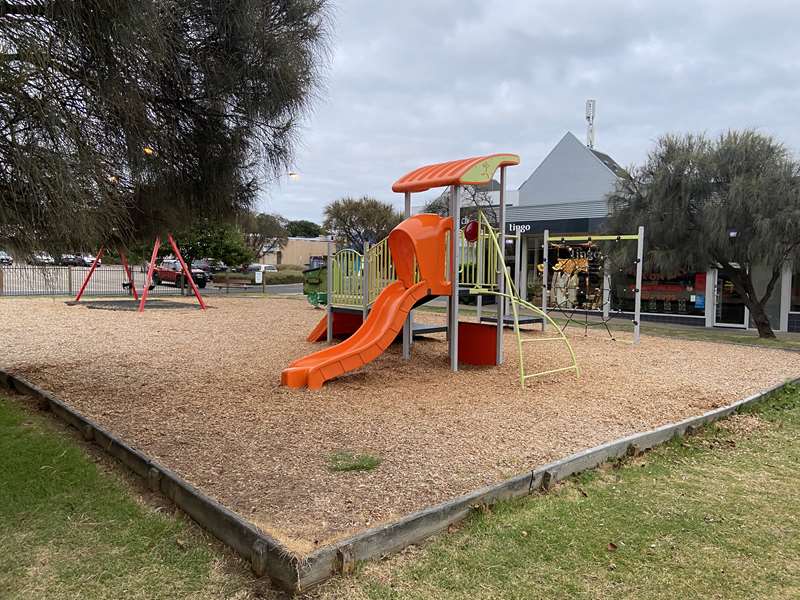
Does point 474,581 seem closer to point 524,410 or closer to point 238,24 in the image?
point 524,410

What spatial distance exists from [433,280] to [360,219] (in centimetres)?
3088

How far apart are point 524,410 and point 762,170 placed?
9541 millimetres

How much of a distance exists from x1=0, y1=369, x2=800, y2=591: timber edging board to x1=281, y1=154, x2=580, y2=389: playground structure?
2340 millimetres

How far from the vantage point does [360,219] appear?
1506 inches

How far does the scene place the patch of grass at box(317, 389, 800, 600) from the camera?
2760mm

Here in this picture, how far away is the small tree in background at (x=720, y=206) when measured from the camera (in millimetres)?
11312

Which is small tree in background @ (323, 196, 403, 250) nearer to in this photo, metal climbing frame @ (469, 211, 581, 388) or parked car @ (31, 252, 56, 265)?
metal climbing frame @ (469, 211, 581, 388)

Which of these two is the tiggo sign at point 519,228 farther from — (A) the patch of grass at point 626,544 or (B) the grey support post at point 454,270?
(A) the patch of grass at point 626,544

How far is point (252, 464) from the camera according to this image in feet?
13.7

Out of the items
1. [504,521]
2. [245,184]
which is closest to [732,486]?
[504,521]

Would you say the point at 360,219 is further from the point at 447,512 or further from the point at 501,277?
the point at 447,512

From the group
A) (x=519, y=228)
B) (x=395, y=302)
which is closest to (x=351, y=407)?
(x=395, y=302)

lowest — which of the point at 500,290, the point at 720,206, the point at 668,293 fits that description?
the point at 668,293

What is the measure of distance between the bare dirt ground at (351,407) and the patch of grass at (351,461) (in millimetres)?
62
